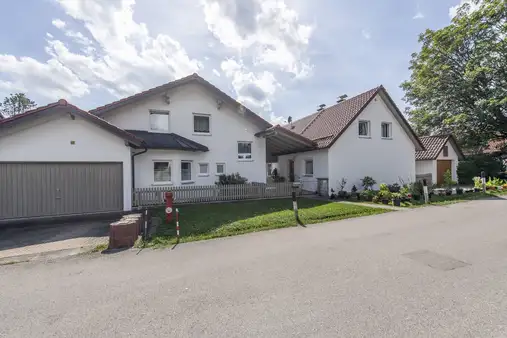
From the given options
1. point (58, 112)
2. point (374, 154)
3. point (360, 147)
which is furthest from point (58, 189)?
point (374, 154)

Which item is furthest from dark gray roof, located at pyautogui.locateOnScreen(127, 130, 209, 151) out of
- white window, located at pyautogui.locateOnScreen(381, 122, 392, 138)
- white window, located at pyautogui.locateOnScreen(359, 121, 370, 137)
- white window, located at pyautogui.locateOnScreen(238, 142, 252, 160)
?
white window, located at pyautogui.locateOnScreen(381, 122, 392, 138)

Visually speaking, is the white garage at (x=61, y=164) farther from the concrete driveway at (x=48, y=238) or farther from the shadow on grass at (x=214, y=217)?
the shadow on grass at (x=214, y=217)

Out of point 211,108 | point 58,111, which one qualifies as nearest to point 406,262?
point 58,111

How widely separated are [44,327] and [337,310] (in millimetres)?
3984

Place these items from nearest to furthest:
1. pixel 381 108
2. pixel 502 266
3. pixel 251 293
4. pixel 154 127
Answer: pixel 251 293 < pixel 502 266 < pixel 154 127 < pixel 381 108

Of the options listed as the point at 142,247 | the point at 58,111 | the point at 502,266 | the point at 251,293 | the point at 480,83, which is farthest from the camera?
the point at 480,83

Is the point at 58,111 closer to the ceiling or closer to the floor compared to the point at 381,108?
closer to the floor

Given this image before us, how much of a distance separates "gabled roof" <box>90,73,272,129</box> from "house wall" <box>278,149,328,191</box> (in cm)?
411

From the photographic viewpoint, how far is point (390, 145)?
20.0 metres

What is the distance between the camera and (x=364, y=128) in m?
19.5

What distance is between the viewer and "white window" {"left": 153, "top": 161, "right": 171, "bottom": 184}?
15.4m

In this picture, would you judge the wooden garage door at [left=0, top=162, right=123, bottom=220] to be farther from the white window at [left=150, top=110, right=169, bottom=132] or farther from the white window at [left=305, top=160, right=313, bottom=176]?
the white window at [left=305, top=160, right=313, bottom=176]

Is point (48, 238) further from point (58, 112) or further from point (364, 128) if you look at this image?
point (364, 128)

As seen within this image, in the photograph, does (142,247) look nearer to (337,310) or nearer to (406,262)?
(337,310)
